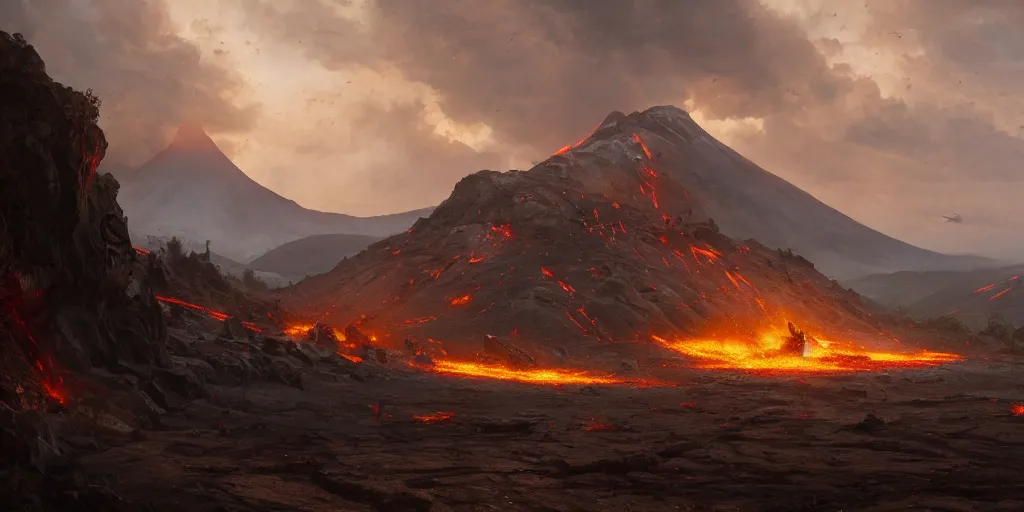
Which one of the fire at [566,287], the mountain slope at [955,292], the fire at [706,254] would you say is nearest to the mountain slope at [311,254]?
the fire at [566,287]

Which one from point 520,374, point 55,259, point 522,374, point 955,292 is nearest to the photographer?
point 55,259

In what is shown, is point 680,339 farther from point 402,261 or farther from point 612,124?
point 612,124

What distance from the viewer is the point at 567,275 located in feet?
167

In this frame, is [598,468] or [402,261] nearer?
[598,468]

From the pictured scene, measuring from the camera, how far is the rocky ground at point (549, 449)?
9805 mm

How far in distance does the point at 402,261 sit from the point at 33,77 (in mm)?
45975

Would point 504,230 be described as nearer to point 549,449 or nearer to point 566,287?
point 566,287

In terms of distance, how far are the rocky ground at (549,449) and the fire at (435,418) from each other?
60mm

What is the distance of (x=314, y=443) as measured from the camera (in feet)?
45.7

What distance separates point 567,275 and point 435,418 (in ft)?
112

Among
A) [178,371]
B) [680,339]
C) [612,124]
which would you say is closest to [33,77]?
[178,371]

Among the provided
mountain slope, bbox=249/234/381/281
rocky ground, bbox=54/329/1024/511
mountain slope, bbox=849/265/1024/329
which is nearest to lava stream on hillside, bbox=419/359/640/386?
rocky ground, bbox=54/329/1024/511

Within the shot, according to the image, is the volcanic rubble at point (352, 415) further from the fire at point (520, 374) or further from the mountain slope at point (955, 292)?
the mountain slope at point (955, 292)

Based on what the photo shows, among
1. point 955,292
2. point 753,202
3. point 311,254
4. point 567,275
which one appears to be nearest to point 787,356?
point 567,275
